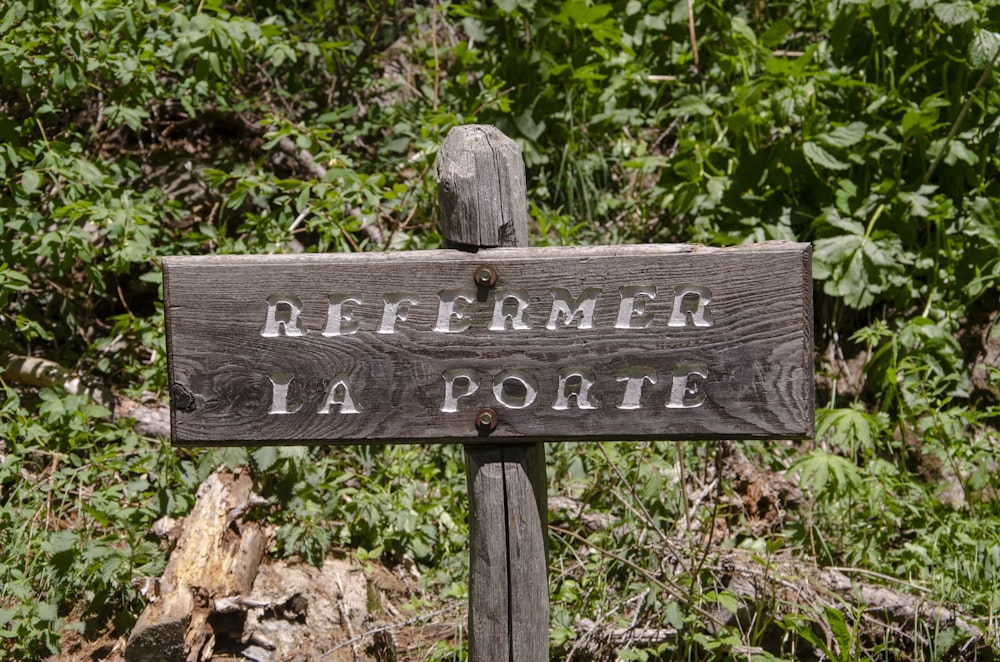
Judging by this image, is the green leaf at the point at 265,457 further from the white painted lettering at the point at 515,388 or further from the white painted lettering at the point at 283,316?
the white painted lettering at the point at 515,388

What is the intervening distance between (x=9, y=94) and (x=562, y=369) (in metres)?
3.24

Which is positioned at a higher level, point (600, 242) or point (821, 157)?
point (821, 157)

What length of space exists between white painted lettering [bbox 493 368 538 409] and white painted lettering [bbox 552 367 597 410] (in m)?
0.05

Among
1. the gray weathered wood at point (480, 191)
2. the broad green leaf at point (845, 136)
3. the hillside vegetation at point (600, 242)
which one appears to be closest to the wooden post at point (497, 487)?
the gray weathered wood at point (480, 191)

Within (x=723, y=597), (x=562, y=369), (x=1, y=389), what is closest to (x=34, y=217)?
(x=1, y=389)

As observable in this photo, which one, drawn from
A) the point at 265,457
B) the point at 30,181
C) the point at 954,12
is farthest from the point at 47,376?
the point at 954,12

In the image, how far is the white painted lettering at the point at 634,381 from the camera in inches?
66.9

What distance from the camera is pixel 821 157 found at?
136 inches

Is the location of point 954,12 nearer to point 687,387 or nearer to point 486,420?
point 687,387

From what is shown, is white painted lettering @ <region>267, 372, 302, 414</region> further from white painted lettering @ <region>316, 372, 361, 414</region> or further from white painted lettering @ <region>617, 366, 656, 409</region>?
white painted lettering @ <region>617, 366, 656, 409</region>

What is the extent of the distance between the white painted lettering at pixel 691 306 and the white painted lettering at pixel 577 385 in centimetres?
18

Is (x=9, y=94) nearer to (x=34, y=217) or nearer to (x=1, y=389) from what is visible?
(x=34, y=217)

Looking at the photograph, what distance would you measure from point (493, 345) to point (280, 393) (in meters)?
0.42

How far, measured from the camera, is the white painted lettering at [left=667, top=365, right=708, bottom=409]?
1.69 m
